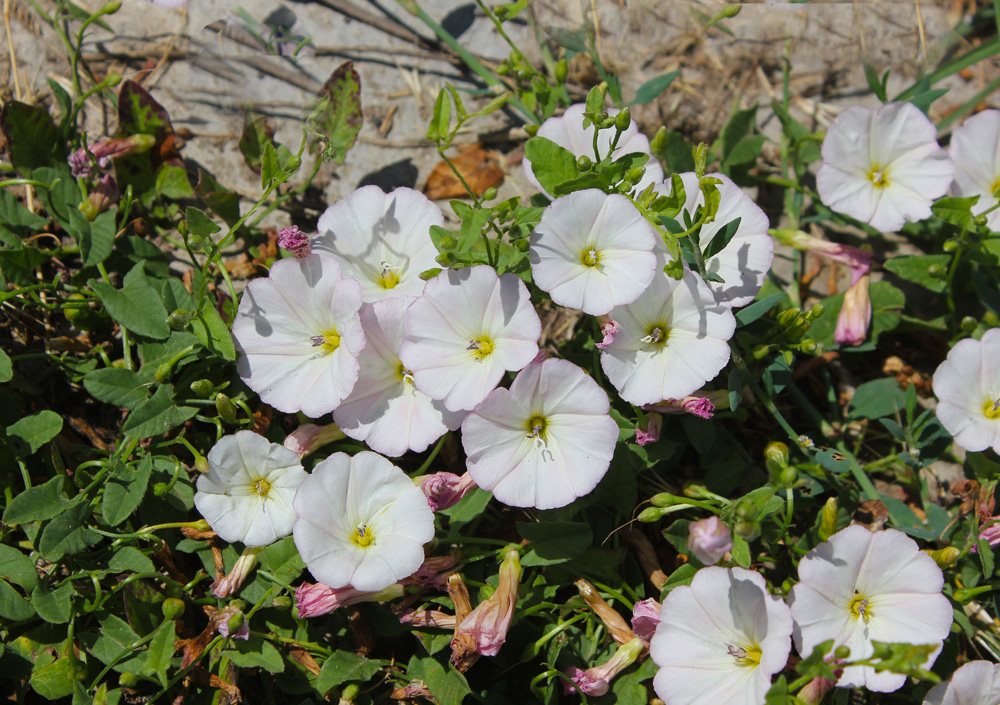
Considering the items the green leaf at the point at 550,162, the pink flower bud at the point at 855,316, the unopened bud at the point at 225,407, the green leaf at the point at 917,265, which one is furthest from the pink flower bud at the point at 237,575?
the green leaf at the point at 917,265

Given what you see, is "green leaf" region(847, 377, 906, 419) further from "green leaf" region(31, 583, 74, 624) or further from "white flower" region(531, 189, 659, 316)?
"green leaf" region(31, 583, 74, 624)

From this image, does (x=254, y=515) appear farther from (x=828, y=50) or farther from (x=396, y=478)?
(x=828, y=50)

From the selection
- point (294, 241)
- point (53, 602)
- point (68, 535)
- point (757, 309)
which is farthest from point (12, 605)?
point (757, 309)

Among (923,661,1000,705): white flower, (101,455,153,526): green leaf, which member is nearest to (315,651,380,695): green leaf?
(101,455,153,526): green leaf

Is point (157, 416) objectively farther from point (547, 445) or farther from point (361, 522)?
point (547, 445)

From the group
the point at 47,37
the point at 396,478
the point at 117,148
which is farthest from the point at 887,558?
the point at 47,37

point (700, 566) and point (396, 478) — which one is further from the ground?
point (396, 478)
